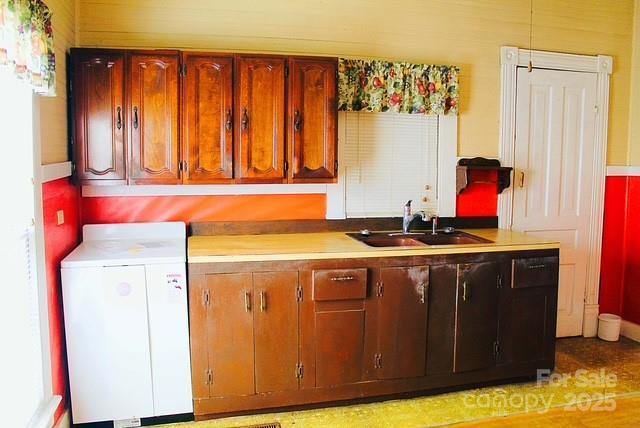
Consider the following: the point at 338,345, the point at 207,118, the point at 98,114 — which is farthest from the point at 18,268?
the point at 338,345

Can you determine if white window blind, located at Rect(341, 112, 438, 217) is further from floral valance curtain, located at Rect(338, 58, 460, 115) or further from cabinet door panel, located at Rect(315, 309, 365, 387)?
cabinet door panel, located at Rect(315, 309, 365, 387)

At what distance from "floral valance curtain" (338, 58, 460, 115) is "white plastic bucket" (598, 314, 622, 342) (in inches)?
88.0

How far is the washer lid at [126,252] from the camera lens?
9.05ft

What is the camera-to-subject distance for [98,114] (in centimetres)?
300

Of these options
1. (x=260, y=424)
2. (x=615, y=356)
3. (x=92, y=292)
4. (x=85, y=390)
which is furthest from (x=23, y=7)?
(x=615, y=356)

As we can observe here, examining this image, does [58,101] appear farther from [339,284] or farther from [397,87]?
[397,87]

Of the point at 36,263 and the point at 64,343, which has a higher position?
the point at 36,263

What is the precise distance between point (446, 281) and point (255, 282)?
1212mm

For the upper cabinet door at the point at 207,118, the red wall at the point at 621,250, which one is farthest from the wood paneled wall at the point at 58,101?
the red wall at the point at 621,250

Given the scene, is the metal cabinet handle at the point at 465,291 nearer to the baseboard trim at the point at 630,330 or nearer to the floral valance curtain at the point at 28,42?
the baseboard trim at the point at 630,330

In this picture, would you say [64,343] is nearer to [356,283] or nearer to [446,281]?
[356,283]

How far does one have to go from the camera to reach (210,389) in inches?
115

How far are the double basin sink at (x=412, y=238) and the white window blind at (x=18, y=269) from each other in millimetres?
1996

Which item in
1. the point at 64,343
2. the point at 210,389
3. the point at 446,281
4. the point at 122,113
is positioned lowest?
the point at 210,389
